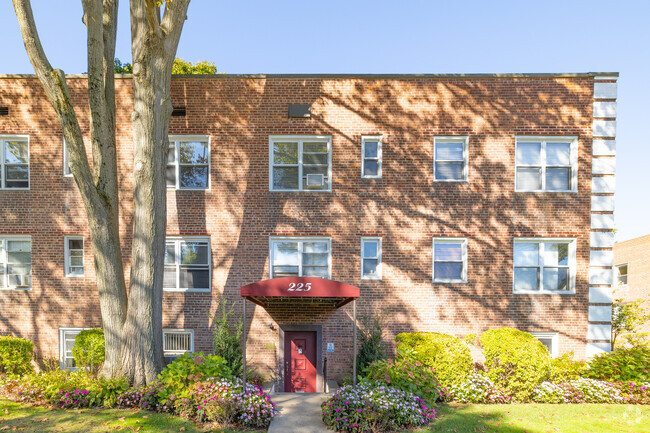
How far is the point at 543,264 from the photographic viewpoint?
11.4 meters

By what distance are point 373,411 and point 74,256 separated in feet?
32.5

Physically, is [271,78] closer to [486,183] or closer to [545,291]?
[486,183]

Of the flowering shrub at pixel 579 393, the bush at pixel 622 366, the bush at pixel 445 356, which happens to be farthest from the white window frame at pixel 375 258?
the bush at pixel 622 366

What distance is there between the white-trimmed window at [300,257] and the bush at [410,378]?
3202mm

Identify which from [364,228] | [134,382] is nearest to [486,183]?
[364,228]

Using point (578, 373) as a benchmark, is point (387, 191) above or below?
above

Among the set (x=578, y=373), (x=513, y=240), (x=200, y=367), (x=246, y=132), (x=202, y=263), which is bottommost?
(x=578, y=373)

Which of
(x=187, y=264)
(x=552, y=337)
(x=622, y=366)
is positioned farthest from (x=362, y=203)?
(x=622, y=366)

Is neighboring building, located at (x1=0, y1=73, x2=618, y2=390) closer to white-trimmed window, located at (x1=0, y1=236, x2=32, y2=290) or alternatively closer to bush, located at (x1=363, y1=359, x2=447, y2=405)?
white-trimmed window, located at (x1=0, y1=236, x2=32, y2=290)

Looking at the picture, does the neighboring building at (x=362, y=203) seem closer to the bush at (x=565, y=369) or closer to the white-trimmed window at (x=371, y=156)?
the white-trimmed window at (x=371, y=156)

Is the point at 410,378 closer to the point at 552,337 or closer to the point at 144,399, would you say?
the point at 552,337

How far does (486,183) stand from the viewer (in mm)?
11461

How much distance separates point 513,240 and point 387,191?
4.16 metres

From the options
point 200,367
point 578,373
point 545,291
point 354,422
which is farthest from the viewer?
point 545,291
